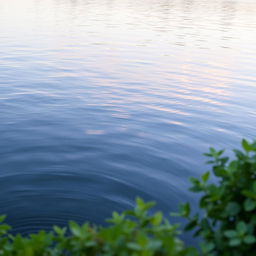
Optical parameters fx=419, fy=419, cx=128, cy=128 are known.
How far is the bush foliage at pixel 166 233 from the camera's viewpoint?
7.68 ft

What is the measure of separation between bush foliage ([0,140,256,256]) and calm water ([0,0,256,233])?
2724 mm

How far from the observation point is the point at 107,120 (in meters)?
10.0

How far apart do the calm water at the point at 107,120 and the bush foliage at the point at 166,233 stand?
2.72m

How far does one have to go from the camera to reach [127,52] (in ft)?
66.3

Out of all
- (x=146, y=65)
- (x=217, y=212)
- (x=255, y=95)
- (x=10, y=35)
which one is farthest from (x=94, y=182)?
(x=10, y=35)

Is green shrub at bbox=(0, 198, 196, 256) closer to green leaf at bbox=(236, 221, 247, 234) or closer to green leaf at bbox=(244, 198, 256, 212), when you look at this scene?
green leaf at bbox=(236, 221, 247, 234)

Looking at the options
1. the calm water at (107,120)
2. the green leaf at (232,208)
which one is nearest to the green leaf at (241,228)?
the green leaf at (232,208)

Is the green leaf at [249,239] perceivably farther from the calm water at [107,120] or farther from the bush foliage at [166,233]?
the calm water at [107,120]

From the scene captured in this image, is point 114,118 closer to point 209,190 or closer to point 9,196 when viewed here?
point 9,196

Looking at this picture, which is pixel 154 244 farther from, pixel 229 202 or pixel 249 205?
pixel 229 202

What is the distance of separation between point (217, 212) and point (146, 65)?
14.8m

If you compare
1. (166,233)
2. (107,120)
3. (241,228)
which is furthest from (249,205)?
(107,120)

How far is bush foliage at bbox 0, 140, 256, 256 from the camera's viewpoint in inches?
92.1

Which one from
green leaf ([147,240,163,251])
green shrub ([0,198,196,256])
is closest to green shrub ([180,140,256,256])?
green shrub ([0,198,196,256])
